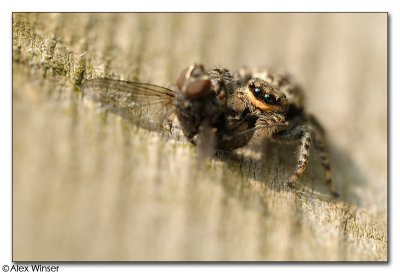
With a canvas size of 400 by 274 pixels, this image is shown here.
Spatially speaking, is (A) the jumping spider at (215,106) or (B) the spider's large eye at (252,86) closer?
(A) the jumping spider at (215,106)

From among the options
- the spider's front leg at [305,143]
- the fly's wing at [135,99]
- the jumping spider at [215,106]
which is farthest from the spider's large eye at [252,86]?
the fly's wing at [135,99]

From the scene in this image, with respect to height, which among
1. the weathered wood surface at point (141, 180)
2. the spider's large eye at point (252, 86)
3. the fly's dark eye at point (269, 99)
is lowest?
the weathered wood surface at point (141, 180)

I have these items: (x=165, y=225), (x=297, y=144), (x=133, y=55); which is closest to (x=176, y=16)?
(x=133, y=55)

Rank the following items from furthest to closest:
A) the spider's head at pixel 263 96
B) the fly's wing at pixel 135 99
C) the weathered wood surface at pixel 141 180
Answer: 1. the spider's head at pixel 263 96
2. the fly's wing at pixel 135 99
3. the weathered wood surface at pixel 141 180

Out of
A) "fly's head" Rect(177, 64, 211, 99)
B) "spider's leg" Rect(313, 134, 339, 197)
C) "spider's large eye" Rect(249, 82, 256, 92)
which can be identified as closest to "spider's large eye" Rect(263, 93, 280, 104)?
"spider's large eye" Rect(249, 82, 256, 92)

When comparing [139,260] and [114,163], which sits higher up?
[114,163]

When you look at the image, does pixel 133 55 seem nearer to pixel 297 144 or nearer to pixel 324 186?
pixel 297 144

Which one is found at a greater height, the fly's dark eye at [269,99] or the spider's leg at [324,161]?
the fly's dark eye at [269,99]

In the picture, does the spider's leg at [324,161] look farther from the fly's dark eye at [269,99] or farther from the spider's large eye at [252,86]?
the spider's large eye at [252,86]
